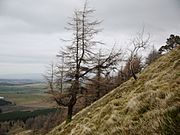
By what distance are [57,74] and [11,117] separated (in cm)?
18476

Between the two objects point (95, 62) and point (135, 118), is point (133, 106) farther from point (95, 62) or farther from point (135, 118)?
point (95, 62)

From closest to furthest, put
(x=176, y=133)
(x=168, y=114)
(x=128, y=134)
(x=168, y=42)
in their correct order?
(x=176, y=133) → (x=168, y=114) → (x=128, y=134) → (x=168, y=42)

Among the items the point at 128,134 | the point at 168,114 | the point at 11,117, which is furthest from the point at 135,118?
the point at 11,117

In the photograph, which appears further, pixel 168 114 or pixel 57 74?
pixel 57 74

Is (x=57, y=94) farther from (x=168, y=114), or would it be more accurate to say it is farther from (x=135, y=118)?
(x=168, y=114)

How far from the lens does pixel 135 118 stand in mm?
8289

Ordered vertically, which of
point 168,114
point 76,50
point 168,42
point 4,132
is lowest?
point 4,132

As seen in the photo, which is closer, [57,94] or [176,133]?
[176,133]

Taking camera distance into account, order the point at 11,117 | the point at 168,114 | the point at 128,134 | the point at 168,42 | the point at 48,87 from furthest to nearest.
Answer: the point at 11,117 < the point at 168,42 < the point at 48,87 < the point at 128,134 < the point at 168,114

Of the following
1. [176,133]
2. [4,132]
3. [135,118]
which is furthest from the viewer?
[4,132]

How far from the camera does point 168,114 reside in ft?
17.2

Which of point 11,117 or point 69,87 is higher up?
point 69,87

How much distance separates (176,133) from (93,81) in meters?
17.5

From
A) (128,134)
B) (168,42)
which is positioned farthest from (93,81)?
(168,42)
